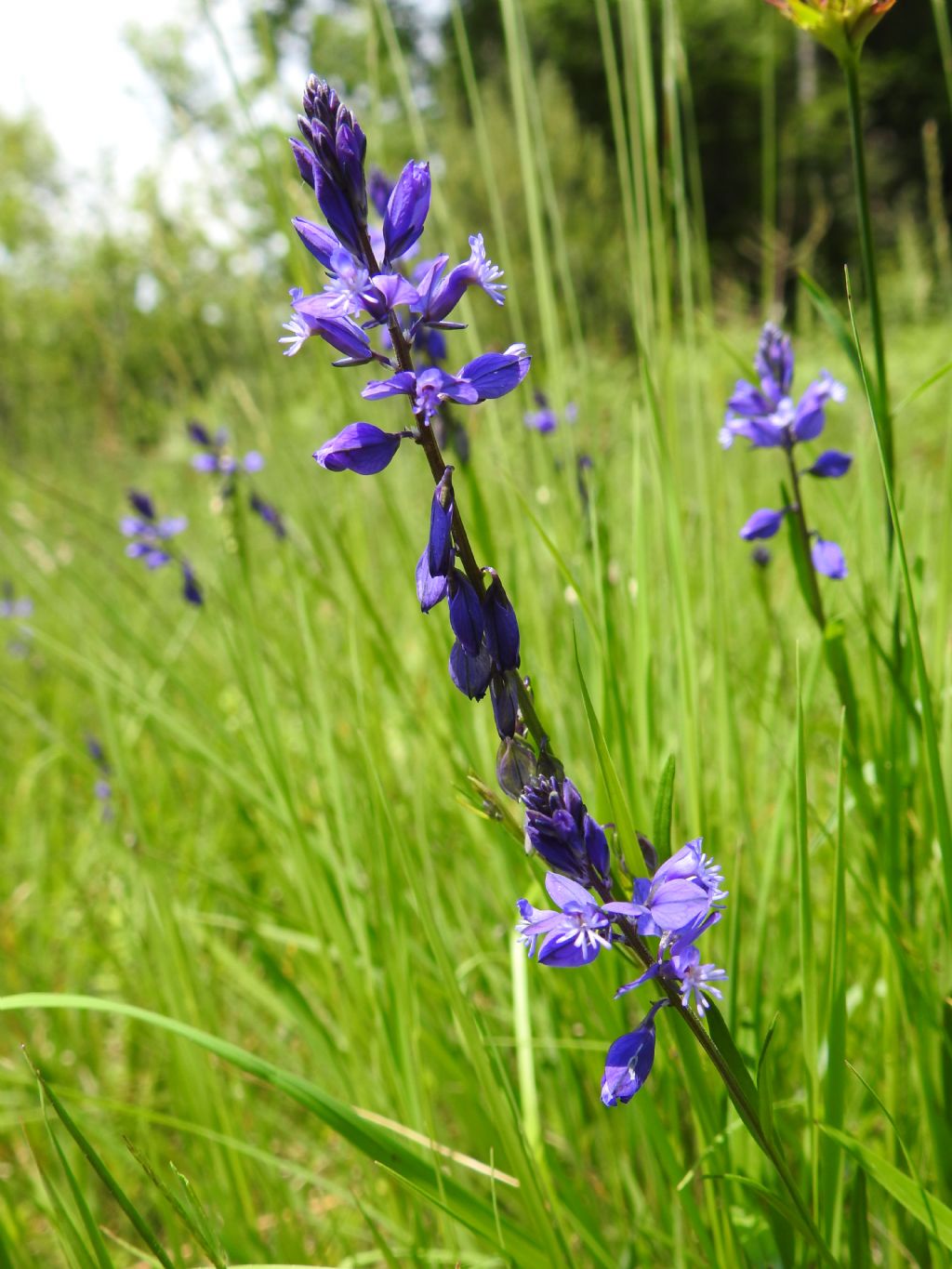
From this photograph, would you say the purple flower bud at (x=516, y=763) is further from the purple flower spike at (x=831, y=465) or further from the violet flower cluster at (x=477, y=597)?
the purple flower spike at (x=831, y=465)

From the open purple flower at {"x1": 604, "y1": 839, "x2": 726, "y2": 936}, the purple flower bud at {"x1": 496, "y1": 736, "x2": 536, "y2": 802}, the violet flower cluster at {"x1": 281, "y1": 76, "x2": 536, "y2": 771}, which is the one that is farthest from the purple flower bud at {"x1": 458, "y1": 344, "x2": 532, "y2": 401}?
the open purple flower at {"x1": 604, "y1": 839, "x2": 726, "y2": 936}

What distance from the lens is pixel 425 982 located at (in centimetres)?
150

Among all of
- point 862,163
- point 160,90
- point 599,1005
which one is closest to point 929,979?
point 599,1005

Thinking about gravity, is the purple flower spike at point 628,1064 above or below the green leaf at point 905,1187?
above

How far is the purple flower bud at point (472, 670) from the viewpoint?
73 cm

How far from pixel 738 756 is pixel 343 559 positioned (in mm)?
657

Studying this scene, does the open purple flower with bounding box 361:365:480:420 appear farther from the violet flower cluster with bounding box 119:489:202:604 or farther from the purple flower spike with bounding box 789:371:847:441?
the violet flower cluster with bounding box 119:489:202:604

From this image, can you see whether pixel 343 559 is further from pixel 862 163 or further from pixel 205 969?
pixel 205 969

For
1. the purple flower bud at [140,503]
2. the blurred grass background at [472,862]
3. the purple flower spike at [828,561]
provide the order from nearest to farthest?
the blurred grass background at [472,862] → the purple flower spike at [828,561] → the purple flower bud at [140,503]

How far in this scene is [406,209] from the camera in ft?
2.53

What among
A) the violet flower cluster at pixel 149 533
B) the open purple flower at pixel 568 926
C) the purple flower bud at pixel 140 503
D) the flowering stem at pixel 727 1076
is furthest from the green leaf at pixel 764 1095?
the purple flower bud at pixel 140 503

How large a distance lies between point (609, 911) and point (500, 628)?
0.22m

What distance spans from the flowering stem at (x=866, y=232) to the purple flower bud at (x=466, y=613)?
439mm

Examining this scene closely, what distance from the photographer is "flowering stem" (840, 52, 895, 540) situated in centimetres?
92
